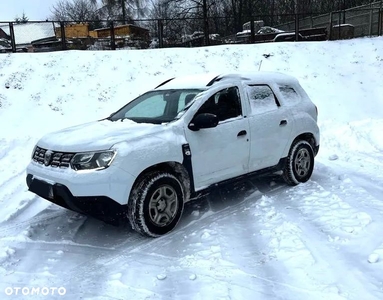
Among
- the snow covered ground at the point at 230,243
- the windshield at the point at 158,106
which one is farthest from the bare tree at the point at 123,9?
the windshield at the point at 158,106

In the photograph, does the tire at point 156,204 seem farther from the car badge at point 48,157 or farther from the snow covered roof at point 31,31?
the snow covered roof at point 31,31

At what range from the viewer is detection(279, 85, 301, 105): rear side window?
6.03m

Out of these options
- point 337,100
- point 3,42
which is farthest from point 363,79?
point 3,42

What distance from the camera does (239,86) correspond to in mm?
5383

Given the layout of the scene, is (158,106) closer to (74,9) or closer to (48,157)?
(48,157)

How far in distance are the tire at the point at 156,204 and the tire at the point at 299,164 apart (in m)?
2.15

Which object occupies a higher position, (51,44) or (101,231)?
(51,44)

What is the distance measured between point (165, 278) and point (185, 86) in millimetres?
2759

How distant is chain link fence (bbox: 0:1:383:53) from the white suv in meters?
13.8

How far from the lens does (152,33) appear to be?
799 inches

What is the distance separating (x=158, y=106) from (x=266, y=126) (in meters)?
1.54

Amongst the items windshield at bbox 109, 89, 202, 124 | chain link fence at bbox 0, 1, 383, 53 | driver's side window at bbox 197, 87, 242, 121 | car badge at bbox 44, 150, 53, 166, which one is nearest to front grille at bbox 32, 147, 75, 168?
car badge at bbox 44, 150, 53, 166

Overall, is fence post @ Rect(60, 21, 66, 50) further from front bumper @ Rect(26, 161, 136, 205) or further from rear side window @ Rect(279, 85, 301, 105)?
front bumper @ Rect(26, 161, 136, 205)

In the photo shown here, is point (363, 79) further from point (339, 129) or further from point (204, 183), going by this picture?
point (204, 183)
